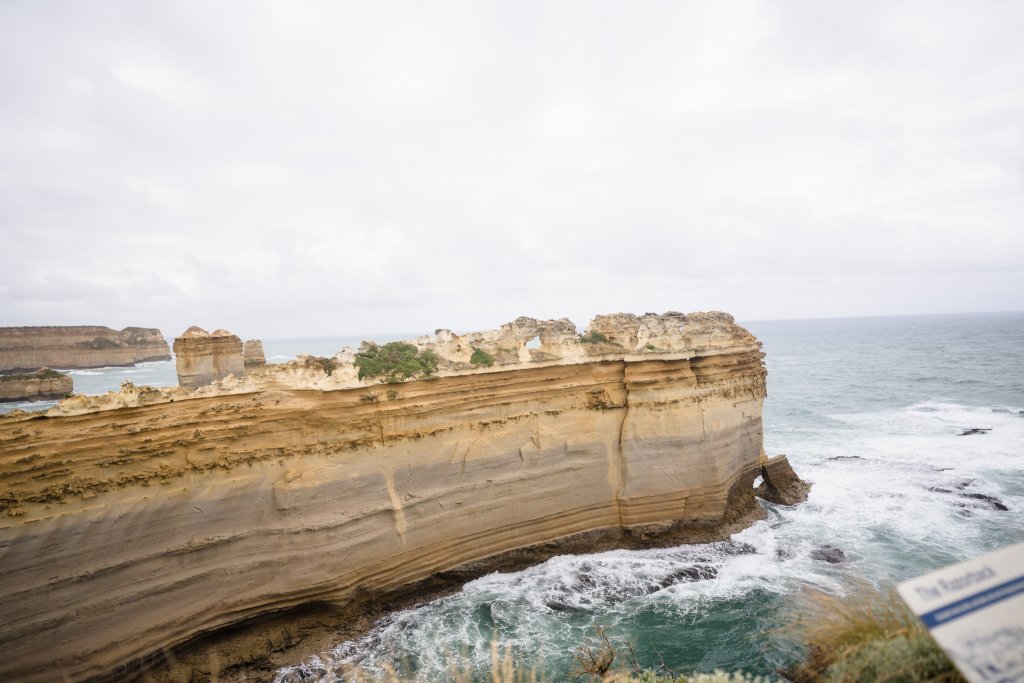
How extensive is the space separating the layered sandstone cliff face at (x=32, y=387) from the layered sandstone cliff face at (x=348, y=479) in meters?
21.7

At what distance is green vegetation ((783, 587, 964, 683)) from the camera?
12.5ft

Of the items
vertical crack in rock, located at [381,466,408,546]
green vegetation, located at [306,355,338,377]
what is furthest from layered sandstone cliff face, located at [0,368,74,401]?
vertical crack in rock, located at [381,466,408,546]

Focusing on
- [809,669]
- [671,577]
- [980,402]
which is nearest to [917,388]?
[980,402]

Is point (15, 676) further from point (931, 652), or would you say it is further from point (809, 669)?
point (931, 652)

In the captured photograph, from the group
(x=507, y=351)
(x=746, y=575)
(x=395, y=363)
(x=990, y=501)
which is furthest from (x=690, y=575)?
(x=990, y=501)

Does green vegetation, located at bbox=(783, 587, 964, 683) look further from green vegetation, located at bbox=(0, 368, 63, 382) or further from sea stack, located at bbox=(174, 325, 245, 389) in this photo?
green vegetation, located at bbox=(0, 368, 63, 382)

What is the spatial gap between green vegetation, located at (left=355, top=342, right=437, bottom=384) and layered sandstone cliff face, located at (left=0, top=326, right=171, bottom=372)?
44558 millimetres

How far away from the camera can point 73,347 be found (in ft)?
144

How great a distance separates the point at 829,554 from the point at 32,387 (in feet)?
119

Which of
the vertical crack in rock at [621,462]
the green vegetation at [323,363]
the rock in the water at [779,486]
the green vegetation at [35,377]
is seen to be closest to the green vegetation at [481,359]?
the green vegetation at [323,363]

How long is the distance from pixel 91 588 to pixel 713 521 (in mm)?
15066

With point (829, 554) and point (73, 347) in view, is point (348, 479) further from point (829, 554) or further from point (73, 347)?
point (73, 347)

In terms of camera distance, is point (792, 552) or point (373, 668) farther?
point (792, 552)

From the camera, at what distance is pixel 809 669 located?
4.84m
